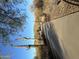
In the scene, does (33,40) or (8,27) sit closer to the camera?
(8,27)

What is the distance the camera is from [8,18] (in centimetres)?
580

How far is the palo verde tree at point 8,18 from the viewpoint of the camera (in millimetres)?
5682

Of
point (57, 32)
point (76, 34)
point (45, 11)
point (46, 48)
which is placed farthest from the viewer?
point (45, 11)

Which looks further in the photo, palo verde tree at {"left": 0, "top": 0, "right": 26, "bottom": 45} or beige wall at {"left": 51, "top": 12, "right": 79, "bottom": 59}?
palo verde tree at {"left": 0, "top": 0, "right": 26, "bottom": 45}

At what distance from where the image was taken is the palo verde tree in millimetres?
5682

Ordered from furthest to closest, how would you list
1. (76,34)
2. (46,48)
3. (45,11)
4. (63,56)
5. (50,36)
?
(45,11), (46,48), (50,36), (63,56), (76,34)

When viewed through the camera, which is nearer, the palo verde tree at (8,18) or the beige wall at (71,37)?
the beige wall at (71,37)

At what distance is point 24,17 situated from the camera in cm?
627

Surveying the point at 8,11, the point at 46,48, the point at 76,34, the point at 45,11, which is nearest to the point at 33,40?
the point at 46,48

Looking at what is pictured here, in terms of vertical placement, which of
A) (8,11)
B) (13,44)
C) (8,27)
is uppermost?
(8,11)

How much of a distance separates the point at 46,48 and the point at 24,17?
2299 mm

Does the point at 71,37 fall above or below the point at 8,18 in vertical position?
below

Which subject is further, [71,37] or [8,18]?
[8,18]

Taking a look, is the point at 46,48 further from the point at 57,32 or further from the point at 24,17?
the point at 24,17
